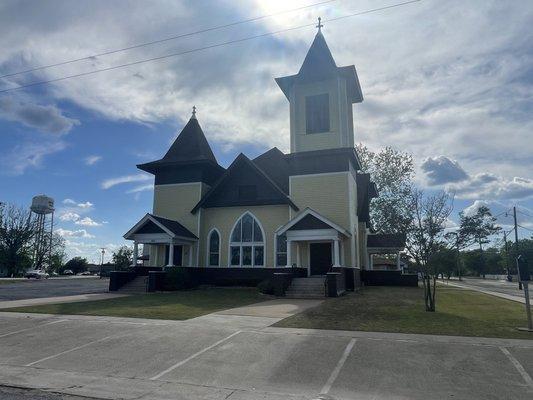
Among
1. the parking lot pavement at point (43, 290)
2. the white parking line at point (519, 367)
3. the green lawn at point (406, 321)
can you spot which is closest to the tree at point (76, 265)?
the parking lot pavement at point (43, 290)

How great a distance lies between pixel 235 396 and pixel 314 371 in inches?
70.3

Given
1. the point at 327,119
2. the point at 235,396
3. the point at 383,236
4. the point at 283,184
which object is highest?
the point at 327,119

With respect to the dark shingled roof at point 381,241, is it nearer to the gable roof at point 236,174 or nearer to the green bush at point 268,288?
the gable roof at point 236,174

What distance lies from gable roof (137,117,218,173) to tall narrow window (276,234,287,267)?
7497mm

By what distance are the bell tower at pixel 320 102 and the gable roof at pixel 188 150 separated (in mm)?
A: 6683

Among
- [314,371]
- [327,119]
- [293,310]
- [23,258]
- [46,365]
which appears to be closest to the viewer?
[314,371]

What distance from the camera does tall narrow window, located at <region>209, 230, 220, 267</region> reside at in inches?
1086

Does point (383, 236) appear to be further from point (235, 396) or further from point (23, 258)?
point (23, 258)

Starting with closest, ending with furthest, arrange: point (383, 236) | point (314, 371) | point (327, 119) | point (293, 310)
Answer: point (314, 371) < point (293, 310) < point (327, 119) < point (383, 236)

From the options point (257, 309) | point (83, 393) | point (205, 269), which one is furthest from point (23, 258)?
point (83, 393)

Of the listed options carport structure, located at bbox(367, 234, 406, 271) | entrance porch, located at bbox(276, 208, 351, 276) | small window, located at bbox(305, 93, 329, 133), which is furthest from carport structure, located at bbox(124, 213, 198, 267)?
carport structure, located at bbox(367, 234, 406, 271)

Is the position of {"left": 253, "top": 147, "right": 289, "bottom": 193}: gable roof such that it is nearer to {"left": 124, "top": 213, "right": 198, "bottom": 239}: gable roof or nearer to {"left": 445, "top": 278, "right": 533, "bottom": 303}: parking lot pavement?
{"left": 124, "top": 213, "right": 198, "bottom": 239}: gable roof

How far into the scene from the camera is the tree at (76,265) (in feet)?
318

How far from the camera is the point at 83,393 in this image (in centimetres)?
643
